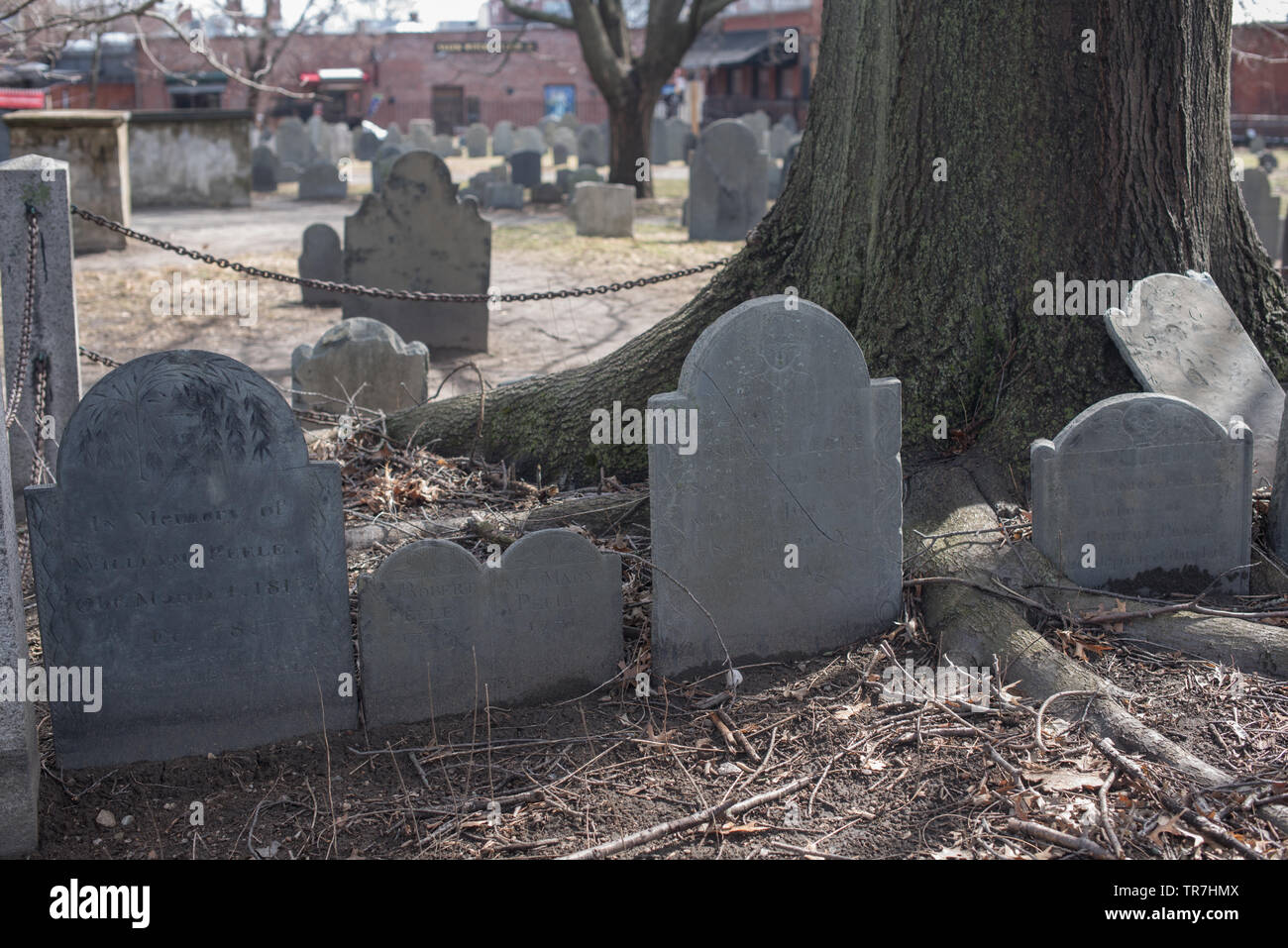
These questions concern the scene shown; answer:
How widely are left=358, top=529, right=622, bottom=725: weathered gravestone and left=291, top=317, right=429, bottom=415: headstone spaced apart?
389 centimetres

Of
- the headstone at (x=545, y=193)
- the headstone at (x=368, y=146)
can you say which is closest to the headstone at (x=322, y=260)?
the headstone at (x=545, y=193)

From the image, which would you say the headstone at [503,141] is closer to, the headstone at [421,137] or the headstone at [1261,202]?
the headstone at [421,137]

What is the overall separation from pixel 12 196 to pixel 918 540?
4.44 meters

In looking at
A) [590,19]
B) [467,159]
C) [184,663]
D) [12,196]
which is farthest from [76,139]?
[467,159]

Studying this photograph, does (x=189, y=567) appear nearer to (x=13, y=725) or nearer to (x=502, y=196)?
(x=13, y=725)

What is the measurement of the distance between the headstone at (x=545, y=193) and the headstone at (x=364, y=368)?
15.7 metres

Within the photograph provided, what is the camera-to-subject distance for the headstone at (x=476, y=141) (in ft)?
130

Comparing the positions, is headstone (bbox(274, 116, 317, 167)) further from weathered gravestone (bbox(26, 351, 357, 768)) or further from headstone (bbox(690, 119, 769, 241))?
weathered gravestone (bbox(26, 351, 357, 768))

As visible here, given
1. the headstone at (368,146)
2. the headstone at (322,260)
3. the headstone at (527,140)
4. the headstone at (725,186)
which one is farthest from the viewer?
the headstone at (527,140)

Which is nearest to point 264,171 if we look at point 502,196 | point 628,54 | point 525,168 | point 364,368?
point 525,168

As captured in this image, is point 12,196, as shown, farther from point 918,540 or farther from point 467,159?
point 467,159

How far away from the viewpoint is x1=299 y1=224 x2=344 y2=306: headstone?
40.2 feet

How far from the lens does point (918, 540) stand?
180 inches

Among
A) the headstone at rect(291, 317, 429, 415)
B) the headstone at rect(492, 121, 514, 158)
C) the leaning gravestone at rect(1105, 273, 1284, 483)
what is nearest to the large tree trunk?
the leaning gravestone at rect(1105, 273, 1284, 483)
